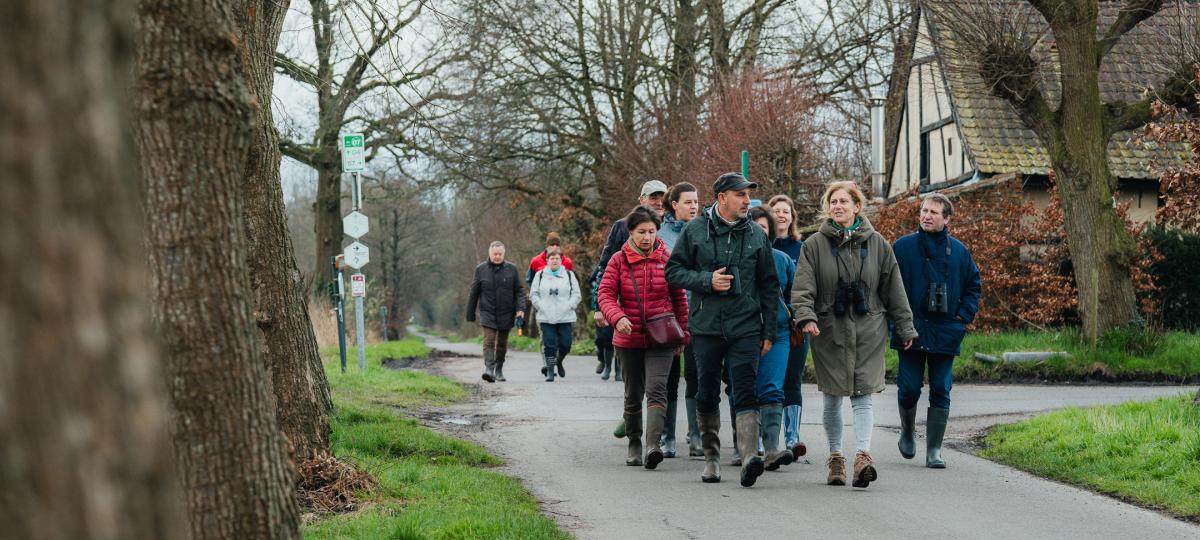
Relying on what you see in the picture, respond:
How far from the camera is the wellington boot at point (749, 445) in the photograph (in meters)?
7.97

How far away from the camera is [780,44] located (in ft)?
104

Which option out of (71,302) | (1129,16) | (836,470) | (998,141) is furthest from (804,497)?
(998,141)

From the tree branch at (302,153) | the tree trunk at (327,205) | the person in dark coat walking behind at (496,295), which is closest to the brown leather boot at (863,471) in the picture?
the person in dark coat walking behind at (496,295)

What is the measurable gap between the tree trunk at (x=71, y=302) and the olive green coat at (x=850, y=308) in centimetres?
685

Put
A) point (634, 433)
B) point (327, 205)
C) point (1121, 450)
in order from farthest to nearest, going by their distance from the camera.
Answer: point (327, 205)
point (634, 433)
point (1121, 450)

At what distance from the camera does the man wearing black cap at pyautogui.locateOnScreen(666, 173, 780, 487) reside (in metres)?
8.23

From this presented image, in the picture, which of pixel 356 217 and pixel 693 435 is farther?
pixel 356 217

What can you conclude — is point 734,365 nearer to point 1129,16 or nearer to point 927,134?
point 1129,16

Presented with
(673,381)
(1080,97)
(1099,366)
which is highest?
(1080,97)

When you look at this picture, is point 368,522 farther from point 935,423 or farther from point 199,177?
point 935,423

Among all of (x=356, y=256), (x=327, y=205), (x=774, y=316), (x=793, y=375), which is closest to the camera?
(x=774, y=316)

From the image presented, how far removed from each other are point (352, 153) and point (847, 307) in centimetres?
937

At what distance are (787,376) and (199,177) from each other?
237 inches

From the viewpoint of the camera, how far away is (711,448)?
8.44 metres
